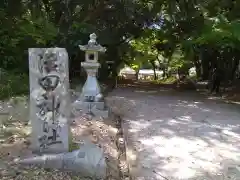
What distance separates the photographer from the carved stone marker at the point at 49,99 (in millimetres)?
3928

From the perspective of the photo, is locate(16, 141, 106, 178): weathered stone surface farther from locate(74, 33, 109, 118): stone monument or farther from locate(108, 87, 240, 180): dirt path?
locate(74, 33, 109, 118): stone monument

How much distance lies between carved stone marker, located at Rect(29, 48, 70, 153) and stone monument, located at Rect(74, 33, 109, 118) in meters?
3.10

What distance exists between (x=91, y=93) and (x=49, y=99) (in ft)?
11.9

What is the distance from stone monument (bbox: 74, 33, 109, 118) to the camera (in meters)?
7.27

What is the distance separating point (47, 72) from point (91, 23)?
843 centimetres

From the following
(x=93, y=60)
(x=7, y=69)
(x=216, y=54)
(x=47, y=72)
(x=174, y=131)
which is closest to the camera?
(x=47, y=72)

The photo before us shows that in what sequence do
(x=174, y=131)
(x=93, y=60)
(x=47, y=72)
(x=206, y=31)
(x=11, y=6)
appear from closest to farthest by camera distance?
(x=47, y=72)
(x=11, y=6)
(x=174, y=131)
(x=93, y=60)
(x=206, y=31)

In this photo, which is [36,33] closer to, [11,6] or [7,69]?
[7,69]

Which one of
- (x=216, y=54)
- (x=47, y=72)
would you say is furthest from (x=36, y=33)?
(x=47, y=72)

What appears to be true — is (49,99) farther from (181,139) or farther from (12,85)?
(12,85)

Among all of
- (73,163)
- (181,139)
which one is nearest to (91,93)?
(181,139)

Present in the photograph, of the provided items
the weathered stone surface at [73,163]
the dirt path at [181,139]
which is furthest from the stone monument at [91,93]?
the weathered stone surface at [73,163]

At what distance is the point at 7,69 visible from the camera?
36.9 feet

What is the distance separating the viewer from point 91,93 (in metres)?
7.59
